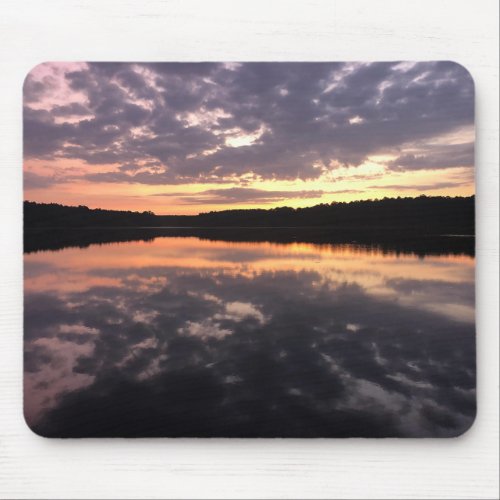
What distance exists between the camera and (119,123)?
5.10 ft

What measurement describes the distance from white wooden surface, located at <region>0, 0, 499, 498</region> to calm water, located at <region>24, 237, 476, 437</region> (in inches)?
2.7

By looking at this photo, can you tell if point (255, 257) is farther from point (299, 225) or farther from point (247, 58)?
point (247, 58)

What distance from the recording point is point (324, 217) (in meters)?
1.57

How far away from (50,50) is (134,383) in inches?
42.0

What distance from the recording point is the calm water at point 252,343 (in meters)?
1.52

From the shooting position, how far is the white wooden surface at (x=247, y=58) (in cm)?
154

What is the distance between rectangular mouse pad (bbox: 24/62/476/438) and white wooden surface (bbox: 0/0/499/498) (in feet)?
0.19

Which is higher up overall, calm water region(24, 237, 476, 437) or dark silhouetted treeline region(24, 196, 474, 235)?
dark silhouetted treeline region(24, 196, 474, 235)

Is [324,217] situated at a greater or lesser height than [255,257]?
greater

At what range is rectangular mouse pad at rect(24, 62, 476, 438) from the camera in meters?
1.52

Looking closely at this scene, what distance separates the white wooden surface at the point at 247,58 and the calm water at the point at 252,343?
2.7 inches

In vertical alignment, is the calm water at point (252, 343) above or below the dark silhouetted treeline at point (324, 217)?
below

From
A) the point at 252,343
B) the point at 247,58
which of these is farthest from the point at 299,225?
the point at 247,58

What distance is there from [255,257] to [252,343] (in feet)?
0.86
